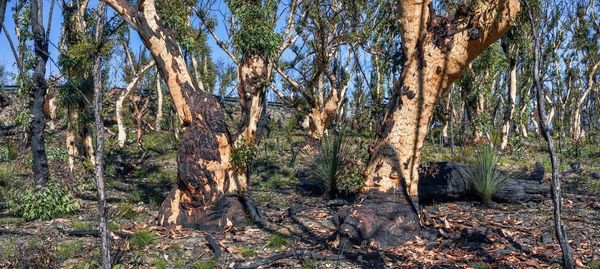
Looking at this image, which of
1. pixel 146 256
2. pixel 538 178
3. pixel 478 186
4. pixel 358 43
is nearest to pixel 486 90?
pixel 358 43

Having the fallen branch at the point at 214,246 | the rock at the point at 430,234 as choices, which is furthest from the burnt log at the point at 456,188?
the fallen branch at the point at 214,246

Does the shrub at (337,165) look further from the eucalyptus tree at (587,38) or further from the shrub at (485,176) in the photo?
the eucalyptus tree at (587,38)

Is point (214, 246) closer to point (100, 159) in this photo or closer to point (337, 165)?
point (100, 159)

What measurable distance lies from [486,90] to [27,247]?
16907mm

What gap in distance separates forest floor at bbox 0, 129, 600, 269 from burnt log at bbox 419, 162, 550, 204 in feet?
0.54

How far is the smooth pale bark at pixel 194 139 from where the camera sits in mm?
7660

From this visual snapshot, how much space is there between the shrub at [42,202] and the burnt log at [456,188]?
5393mm

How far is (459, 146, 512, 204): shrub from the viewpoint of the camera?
29.8ft

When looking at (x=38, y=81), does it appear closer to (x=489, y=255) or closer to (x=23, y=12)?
(x=23, y=12)

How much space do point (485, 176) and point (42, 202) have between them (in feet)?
21.7

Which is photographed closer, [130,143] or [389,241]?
[389,241]

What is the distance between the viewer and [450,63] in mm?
6660

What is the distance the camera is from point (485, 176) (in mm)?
9125

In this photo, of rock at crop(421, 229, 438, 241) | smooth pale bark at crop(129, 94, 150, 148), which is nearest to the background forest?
rock at crop(421, 229, 438, 241)
